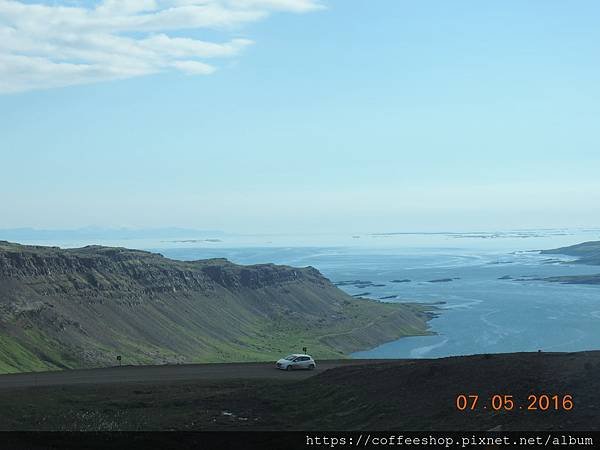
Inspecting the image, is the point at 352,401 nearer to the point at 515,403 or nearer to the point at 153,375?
the point at 515,403

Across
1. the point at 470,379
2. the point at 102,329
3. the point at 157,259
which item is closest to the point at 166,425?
the point at 470,379

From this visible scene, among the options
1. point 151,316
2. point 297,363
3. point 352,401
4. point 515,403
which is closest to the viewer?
point 515,403

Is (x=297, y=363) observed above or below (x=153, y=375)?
above

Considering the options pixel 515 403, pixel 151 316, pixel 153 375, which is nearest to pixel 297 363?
pixel 153 375

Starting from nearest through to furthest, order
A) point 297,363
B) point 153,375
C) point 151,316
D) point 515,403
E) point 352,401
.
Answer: point 515,403 < point 352,401 < point 153,375 < point 297,363 < point 151,316

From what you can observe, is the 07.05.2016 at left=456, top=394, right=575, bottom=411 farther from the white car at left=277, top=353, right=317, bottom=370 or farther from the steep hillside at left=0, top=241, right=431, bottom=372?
the steep hillside at left=0, top=241, right=431, bottom=372

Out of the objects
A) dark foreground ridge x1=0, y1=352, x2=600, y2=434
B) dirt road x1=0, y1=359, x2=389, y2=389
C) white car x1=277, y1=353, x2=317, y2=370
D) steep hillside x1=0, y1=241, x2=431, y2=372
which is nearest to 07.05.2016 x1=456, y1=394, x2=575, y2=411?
dark foreground ridge x1=0, y1=352, x2=600, y2=434

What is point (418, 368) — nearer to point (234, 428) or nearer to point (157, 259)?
point (234, 428)
